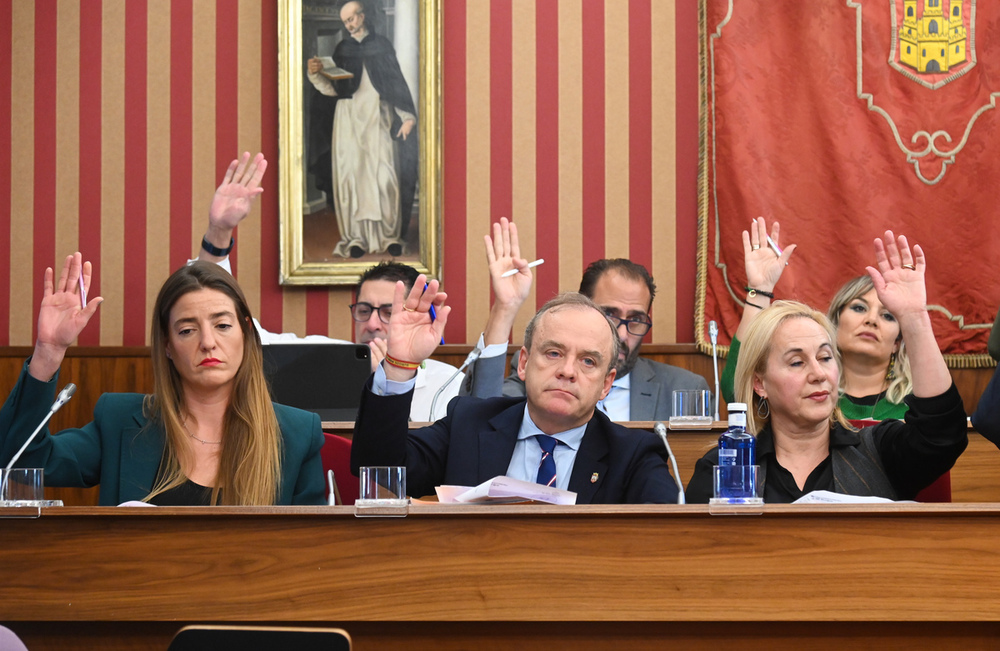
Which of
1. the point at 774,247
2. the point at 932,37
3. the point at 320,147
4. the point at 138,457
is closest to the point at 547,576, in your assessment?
the point at 138,457

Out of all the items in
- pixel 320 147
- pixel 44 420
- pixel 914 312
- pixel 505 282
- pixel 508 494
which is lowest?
pixel 508 494

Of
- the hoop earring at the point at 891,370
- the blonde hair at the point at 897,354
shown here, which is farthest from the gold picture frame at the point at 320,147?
the hoop earring at the point at 891,370

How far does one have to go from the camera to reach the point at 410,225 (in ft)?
14.8

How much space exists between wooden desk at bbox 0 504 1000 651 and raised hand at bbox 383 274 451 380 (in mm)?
564

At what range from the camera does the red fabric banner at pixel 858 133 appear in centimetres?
428

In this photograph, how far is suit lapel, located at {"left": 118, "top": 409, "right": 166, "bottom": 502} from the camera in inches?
92.3

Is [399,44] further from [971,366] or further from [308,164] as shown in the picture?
[971,366]

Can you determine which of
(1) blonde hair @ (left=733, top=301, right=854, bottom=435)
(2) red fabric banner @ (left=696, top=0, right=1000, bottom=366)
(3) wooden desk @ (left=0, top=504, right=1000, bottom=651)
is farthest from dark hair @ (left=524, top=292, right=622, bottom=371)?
(2) red fabric banner @ (left=696, top=0, right=1000, bottom=366)

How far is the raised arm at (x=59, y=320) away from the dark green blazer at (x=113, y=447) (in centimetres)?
4

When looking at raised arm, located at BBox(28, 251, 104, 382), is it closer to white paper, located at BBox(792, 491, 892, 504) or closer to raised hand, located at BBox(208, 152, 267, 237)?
raised hand, located at BBox(208, 152, 267, 237)

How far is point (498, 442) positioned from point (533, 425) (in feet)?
0.28

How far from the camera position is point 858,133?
432 cm

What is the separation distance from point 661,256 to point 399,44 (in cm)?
137

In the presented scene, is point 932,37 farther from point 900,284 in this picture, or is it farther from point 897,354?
point 900,284
